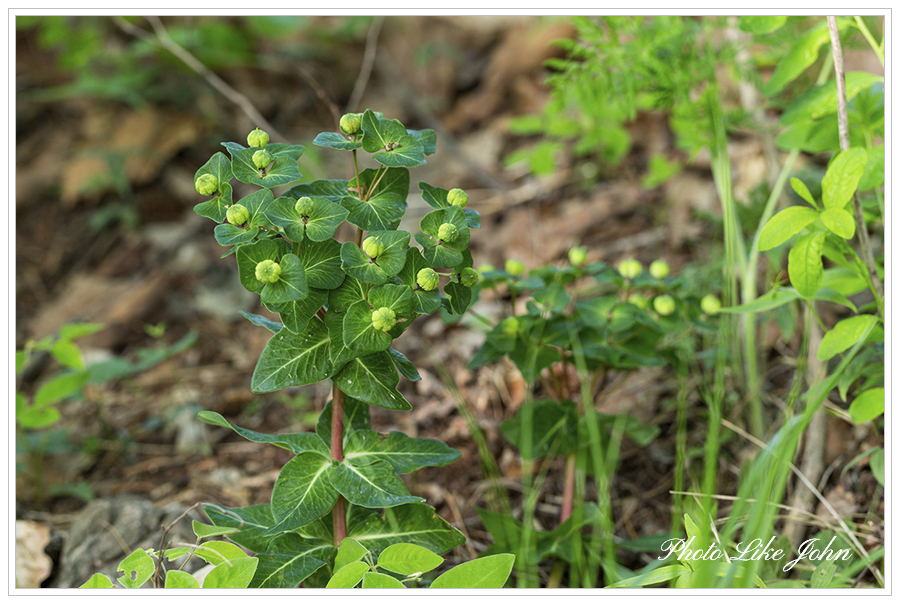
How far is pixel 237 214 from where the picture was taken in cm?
96

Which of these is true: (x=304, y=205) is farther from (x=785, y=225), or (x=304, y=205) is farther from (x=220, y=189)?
(x=785, y=225)

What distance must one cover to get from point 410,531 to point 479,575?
0.58ft

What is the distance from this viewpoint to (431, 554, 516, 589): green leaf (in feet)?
3.17

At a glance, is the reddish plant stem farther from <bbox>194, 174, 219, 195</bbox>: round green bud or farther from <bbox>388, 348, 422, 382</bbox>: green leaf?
<bbox>194, 174, 219, 195</bbox>: round green bud

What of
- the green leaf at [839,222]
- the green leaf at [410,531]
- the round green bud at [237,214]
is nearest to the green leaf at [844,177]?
the green leaf at [839,222]

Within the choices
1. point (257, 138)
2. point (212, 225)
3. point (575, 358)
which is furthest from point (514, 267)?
point (212, 225)

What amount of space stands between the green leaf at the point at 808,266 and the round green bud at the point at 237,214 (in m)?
0.95

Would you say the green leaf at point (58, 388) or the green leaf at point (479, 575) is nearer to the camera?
the green leaf at point (479, 575)

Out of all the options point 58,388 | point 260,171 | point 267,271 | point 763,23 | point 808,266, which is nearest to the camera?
point 267,271

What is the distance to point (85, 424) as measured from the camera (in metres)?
2.27

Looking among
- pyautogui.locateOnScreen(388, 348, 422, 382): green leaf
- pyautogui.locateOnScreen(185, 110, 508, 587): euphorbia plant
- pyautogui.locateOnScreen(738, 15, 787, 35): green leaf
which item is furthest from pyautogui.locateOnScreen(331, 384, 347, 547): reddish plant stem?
pyautogui.locateOnScreen(738, 15, 787, 35): green leaf

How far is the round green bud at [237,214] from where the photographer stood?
96 centimetres

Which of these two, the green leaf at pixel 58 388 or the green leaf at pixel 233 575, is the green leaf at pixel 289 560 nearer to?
the green leaf at pixel 233 575
